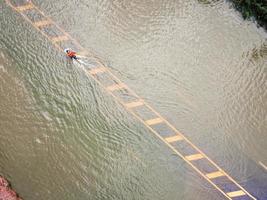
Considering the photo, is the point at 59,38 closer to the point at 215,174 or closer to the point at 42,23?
the point at 42,23

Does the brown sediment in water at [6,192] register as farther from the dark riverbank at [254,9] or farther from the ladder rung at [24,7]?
the dark riverbank at [254,9]

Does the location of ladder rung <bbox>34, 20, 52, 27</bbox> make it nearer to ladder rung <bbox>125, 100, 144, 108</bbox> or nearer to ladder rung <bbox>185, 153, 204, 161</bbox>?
ladder rung <bbox>125, 100, 144, 108</bbox>

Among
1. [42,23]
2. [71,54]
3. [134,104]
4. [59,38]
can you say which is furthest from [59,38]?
[134,104]

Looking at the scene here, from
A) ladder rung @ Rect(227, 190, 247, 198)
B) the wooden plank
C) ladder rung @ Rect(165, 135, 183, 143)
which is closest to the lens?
ladder rung @ Rect(227, 190, 247, 198)

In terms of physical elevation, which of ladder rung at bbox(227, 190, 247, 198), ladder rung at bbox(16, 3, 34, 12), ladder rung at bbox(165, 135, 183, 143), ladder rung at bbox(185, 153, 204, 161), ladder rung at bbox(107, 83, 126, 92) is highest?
ladder rung at bbox(16, 3, 34, 12)

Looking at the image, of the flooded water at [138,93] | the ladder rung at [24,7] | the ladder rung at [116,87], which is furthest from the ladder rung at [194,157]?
the ladder rung at [24,7]

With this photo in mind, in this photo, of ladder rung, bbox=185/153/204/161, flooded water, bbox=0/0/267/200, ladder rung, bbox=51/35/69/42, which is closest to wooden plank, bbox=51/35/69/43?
ladder rung, bbox=51/35/69/42
